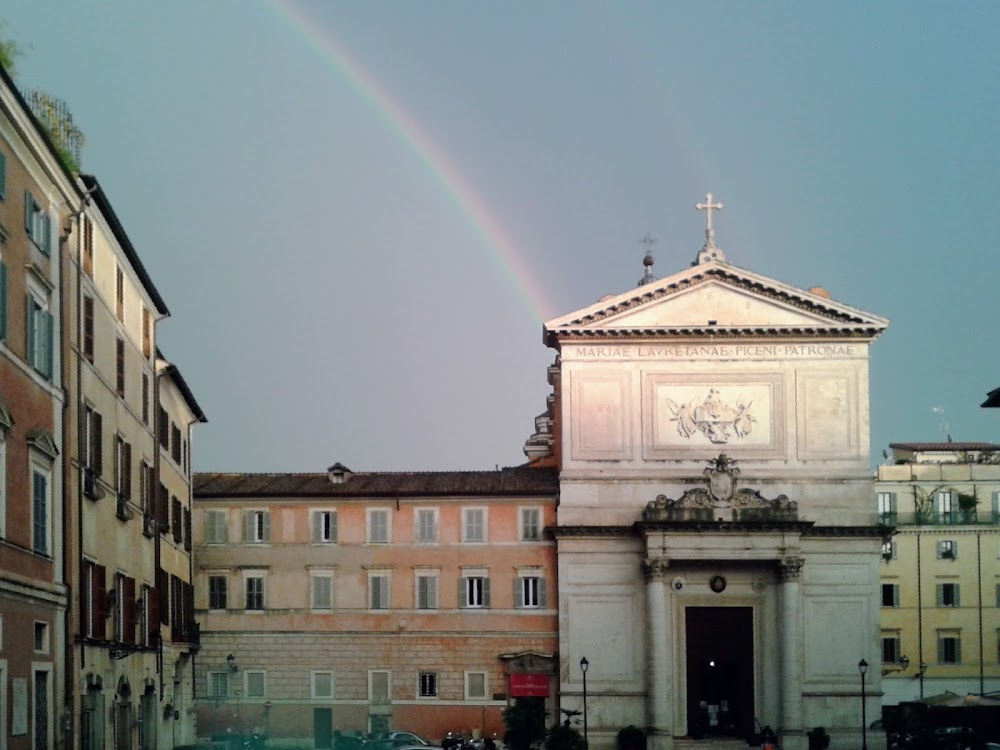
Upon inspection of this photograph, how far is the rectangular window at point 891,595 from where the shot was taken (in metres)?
85.5

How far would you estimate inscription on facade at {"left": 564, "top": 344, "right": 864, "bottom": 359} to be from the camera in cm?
6769

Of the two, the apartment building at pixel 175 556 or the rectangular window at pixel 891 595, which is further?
the rectangular window at pixel 891 595

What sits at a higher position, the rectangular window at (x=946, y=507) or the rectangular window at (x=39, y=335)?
the rectangular window at (x=39, y=335)

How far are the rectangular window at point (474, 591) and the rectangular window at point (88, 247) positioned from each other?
32888mm

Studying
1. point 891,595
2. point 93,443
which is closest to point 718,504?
point 891,595

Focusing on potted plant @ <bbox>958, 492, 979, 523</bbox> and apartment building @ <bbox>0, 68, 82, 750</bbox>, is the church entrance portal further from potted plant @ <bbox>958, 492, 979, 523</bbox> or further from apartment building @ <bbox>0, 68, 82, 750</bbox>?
apartment building @ <bbox>0, 68, 82, 750</bbox>

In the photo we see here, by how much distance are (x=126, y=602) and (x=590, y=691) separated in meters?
29.0

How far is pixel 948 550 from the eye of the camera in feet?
281

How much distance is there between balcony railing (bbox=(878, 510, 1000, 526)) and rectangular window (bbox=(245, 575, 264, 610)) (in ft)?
110

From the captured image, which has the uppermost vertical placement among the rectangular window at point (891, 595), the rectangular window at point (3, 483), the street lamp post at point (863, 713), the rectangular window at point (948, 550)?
the rectangular window at point (3, 483)

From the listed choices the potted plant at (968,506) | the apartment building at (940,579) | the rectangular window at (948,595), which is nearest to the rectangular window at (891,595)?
the apartment building at (940,579)

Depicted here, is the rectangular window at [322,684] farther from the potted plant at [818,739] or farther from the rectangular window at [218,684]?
the potted plant at [818,739]

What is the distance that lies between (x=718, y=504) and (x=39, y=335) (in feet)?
131

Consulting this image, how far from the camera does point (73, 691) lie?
3231 cm
